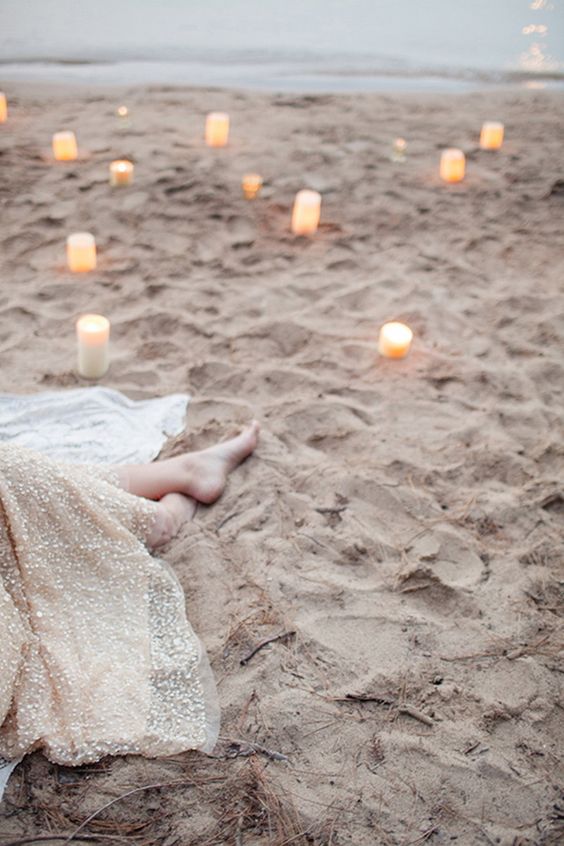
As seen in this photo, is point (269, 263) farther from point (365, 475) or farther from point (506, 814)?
point (506, 814)

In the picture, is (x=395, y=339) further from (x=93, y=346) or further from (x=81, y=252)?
(x=81, y=252)

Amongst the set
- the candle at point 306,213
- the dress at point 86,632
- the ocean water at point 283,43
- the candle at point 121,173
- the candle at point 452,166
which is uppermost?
the ocean water at point 283,43

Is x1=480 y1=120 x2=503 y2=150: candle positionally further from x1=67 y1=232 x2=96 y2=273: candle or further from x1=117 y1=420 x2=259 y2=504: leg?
x1=117 y1=420 x2=259 y2=504: leg

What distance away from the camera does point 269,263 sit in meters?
2.98

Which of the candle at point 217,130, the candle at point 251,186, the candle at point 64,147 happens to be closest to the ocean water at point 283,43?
the candle at point 217,130

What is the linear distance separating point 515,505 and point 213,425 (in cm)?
82

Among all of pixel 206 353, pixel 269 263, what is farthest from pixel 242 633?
pixel 269 263

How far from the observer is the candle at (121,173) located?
3369 mm

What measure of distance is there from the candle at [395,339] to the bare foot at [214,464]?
611 mm

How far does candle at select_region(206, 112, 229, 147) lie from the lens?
149 inches

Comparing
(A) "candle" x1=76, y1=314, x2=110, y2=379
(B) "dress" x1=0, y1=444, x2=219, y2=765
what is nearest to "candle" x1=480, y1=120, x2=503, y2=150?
(A) "candle" x1=76, y1=314, x2=110, y2=379

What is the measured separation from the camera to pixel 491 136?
398 cm

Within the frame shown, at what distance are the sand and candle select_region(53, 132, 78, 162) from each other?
0.29ft

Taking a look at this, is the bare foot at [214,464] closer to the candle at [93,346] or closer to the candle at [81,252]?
the candle at [93,346]
